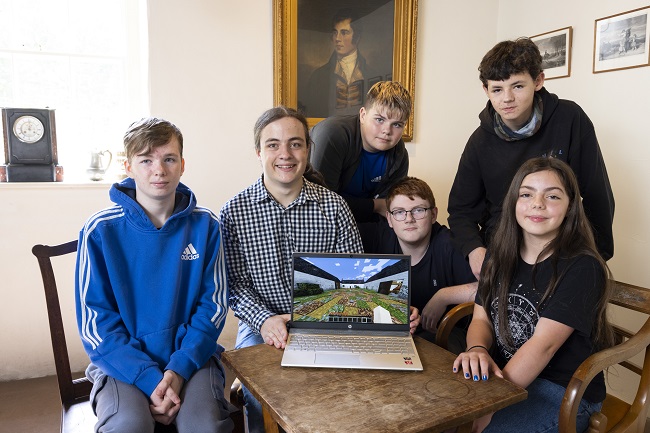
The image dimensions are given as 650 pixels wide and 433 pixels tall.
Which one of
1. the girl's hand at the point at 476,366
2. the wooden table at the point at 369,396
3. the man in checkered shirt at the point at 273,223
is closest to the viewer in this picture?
the wooden table at the point at 369,396

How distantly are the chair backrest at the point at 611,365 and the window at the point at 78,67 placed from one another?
96.4 inches

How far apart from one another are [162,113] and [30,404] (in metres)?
1.59

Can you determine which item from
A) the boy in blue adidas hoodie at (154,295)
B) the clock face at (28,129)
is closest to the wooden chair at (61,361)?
the boy in blue adidas hoodie at (154,295)

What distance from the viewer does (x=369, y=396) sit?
1107 millimetres

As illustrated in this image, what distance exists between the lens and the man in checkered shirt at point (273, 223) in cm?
171

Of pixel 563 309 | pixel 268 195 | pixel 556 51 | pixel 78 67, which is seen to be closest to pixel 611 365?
pixel 563 309

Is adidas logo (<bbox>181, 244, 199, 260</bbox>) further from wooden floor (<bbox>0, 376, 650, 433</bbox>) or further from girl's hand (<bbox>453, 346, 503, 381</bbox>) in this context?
wooden floor (<bbox>0, 376, 650, 433</bbox>)

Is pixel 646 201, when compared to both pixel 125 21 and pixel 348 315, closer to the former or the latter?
pixel 348 315

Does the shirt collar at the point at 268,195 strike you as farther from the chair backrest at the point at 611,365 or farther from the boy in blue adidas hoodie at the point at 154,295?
the chair backrest at the point at 611,365

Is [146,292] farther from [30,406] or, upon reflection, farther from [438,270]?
[30,406]

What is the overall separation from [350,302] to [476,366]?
1.23ft

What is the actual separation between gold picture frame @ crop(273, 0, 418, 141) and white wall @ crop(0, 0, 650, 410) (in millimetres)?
57

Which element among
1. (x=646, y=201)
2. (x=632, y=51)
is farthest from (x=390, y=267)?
(x=632, y=51)

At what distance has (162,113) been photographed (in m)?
2.70
